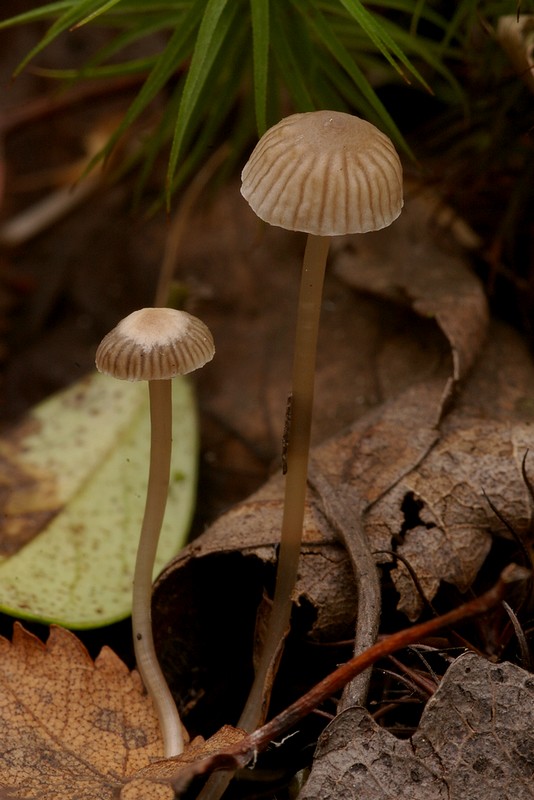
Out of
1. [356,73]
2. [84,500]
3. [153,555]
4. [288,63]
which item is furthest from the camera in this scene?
[84,500]

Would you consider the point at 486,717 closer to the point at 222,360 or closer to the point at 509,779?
the point at 509,779

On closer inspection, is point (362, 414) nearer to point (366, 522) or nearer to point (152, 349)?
point (366, 522)

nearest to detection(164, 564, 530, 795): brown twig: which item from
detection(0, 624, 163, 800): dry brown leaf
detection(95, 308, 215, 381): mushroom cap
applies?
detection(0, 624, 163, 800): dry brown leaf

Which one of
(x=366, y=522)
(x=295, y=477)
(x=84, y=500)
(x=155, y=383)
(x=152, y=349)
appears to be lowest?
(x=84, y=500)

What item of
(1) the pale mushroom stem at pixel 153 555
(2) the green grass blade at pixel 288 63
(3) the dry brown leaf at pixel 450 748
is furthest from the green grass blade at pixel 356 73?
(3) the dry brown leaf at pixel 450 748

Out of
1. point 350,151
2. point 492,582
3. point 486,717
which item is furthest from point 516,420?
point 350,151

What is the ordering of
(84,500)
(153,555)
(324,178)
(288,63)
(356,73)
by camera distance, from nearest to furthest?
(324,178)
(153,555)
(356,73)
(288,63)
(84,500)

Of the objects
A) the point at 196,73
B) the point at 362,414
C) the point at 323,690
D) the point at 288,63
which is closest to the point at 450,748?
the point at 323,690
